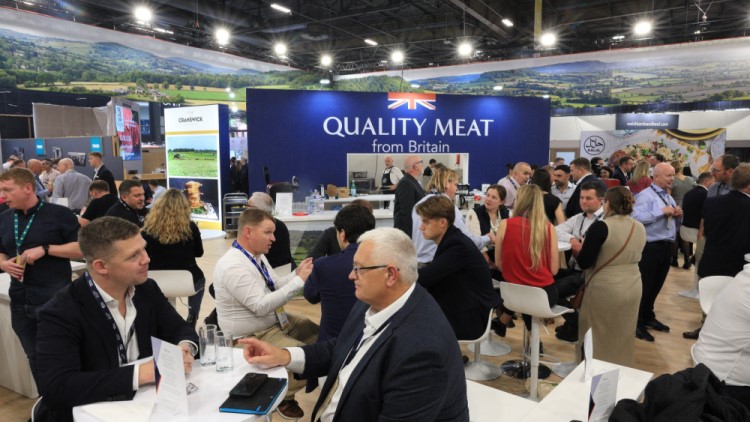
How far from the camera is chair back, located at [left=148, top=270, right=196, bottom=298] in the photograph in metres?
3.60

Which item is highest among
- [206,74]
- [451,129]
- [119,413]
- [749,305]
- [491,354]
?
[206,74]

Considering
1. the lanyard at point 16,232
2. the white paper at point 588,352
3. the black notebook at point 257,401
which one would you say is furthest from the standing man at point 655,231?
the lanyard at point 16,232

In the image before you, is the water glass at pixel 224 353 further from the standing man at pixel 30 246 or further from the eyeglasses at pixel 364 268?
the standing man at pixel 30 246

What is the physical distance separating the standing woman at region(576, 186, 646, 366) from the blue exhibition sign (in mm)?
6283

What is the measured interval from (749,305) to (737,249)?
2.51 m

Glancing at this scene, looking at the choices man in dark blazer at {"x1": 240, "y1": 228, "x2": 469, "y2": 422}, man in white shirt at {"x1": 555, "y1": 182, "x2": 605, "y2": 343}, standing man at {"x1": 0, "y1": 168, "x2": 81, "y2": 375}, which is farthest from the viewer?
man in white shirt at {"x1": 555, "y1": 182, "x2": 605, "y2": 343}

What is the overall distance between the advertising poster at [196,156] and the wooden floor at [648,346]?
4.31 m

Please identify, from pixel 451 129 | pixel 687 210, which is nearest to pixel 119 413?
pixel 687 210

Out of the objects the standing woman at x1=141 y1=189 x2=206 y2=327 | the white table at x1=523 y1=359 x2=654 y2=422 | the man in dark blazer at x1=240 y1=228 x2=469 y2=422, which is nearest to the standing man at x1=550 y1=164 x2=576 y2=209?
the white table at x1=523 y1=359 x2=654 y2=422

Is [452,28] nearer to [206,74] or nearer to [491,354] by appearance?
[206,74]

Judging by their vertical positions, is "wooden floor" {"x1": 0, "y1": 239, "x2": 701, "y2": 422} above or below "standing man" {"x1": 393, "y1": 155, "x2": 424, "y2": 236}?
below

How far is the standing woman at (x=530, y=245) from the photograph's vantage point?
3.34 m

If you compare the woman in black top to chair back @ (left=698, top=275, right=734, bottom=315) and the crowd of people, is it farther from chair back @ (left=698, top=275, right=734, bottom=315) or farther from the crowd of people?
chair back @ (left=698, top=275, right=734, bottom=315)

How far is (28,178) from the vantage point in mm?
3014
